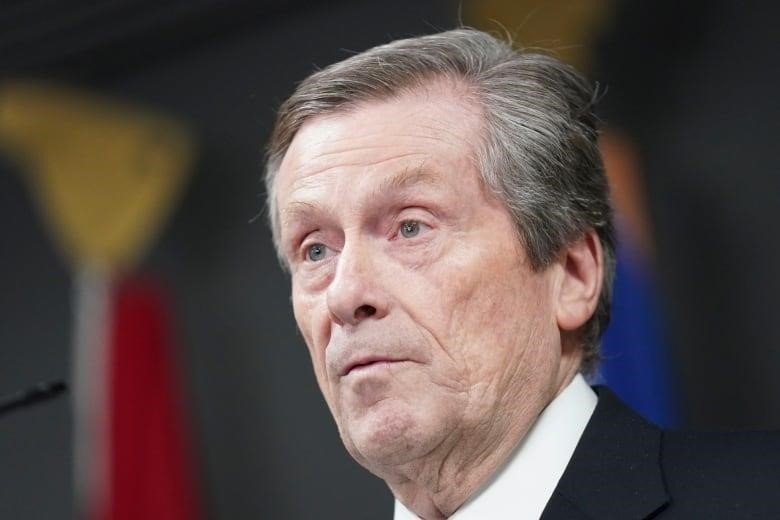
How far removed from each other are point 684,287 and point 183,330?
2026 millimetres

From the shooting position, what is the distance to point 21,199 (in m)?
5.83

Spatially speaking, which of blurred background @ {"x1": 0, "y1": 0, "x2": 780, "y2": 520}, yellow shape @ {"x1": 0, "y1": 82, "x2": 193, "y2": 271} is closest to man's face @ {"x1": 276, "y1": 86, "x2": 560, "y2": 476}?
blurred background @ {"x1": 0, "y1": 0, "x2": 780, "y2": 520}

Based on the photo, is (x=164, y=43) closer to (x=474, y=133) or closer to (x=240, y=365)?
(x=240, y=365)

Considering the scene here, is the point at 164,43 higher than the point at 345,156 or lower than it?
higher

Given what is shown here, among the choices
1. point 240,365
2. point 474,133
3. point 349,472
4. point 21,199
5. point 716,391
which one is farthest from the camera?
point 21,199

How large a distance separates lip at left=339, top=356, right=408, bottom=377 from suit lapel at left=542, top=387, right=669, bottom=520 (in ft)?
1.07

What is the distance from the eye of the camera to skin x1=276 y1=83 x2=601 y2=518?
210 cm

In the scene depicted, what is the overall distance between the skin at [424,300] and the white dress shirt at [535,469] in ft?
0.06

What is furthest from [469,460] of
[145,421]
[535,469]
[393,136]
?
[145,421]

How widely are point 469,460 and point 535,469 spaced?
0.11 meters

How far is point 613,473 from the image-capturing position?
2.07 metres

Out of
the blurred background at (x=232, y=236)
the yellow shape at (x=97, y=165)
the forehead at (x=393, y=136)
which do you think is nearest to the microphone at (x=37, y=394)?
the forehead at (x=393, y=136)

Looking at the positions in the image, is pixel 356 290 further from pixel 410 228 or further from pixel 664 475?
pixel 664 475

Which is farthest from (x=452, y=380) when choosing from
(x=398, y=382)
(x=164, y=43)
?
(x=164, y=43)
